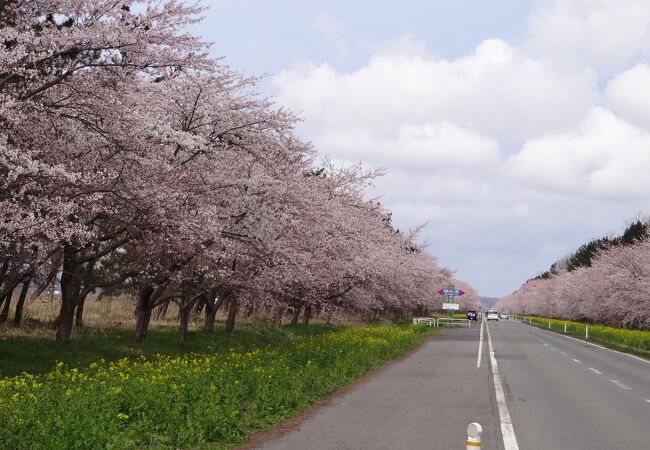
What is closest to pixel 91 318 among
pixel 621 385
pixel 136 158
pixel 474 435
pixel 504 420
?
pixel 136 158

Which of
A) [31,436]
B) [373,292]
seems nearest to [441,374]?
[31,436]

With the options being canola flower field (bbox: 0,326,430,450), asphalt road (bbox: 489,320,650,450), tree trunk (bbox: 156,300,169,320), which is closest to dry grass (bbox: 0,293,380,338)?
tree trunk (bbox: 156,300,169,320)

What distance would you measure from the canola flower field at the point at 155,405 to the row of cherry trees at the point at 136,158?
8.80 ft

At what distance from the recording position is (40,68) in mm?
10977

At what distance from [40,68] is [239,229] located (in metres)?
6.96

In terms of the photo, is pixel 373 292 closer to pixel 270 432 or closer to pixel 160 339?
pixel 160 339

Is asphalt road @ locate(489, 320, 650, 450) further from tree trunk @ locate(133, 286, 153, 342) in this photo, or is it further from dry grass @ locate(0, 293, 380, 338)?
dry grass @ locate(0, 293, 380, 338)

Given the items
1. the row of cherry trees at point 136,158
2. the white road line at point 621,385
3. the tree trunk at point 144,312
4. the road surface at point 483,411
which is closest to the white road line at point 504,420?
the road surface at point 483,411

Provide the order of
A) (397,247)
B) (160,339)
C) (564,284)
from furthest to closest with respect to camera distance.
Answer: (564,284) → (397,247) → (160,339)

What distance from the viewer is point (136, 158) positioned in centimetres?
1191

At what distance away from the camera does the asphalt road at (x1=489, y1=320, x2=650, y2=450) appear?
969cm

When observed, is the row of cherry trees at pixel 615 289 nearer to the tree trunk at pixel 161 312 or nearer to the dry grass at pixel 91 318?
the tree trunk at pixel 161 312

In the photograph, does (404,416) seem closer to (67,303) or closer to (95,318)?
(67,303)

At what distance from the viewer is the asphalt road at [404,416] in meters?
8.93
